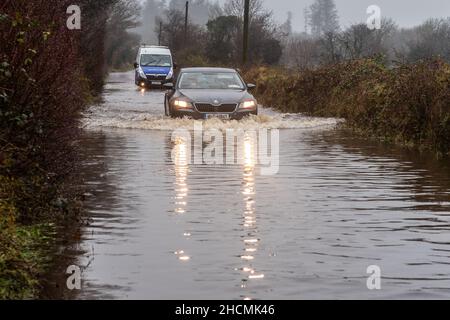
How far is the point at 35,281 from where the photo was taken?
7.36 meters

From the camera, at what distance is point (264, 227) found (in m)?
9.98

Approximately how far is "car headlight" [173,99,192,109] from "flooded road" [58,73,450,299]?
5520mm

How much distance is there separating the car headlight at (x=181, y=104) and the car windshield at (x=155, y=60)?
1245 inches

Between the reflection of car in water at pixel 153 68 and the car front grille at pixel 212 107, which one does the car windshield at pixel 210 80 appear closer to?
the car front grille at pixel 212 107

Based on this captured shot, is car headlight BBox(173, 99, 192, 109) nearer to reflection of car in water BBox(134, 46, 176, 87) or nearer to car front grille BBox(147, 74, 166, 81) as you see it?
reflection of car in water BBox(134, 46, 176, 87)

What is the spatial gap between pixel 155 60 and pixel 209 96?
32.7 m

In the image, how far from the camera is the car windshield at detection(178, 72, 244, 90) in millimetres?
24766

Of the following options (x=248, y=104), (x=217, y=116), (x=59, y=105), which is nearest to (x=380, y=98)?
(x=248, y=104)

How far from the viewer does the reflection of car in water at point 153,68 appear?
5425 cm

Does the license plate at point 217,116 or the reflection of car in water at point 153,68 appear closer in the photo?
the license plate at point 217,116

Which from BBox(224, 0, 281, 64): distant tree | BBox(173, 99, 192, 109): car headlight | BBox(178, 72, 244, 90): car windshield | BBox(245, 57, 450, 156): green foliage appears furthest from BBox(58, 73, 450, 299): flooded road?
BBox(224, 0, 281, 64): distant tree

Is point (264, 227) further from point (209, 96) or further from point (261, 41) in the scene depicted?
point (261, 41)

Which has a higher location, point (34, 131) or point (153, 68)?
point (34, 131)

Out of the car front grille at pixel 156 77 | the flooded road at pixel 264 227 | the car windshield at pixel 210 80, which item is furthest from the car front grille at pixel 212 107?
the car front grille at pixel 156 77
